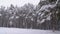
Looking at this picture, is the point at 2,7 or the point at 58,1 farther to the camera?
the point at 2,7

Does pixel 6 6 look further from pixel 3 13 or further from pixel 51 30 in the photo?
pixel 51 30

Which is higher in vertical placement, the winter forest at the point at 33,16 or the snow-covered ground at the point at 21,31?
the winter forest at the point at 33,16

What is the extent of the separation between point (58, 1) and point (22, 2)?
2.81ft

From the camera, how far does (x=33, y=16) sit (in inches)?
100

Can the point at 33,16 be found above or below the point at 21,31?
above

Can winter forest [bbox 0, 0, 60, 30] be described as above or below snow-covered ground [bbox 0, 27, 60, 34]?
above

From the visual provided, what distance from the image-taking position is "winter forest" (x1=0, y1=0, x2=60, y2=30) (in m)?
2.42

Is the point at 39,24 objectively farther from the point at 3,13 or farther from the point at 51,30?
the point at 3,13

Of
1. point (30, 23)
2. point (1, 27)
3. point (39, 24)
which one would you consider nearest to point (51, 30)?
point (39, 24)

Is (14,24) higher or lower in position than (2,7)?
lower

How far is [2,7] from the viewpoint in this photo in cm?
261

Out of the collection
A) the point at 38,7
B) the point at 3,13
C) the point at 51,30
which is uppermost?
the point at 38,7

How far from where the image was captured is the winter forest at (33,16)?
2.42 meters

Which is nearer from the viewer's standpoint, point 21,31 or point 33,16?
point 21,31
